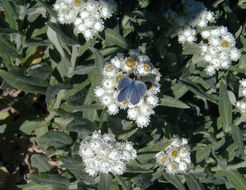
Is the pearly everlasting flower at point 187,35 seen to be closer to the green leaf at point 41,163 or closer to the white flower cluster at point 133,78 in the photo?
the white flower cluster at point 133,78

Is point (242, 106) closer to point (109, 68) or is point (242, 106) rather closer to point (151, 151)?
point (151, 151)

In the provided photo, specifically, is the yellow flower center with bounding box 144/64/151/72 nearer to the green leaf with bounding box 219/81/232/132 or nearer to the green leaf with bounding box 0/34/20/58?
the green leaf with bounding box 219/81/232/132

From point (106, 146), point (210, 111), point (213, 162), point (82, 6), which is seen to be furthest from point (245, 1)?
point (106, 146)

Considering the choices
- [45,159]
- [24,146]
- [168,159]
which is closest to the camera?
[168,159]

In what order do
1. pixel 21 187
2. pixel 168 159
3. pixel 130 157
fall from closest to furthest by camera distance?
1. pixel 130 157
2. pixel 168 159
3. pixel 21 187

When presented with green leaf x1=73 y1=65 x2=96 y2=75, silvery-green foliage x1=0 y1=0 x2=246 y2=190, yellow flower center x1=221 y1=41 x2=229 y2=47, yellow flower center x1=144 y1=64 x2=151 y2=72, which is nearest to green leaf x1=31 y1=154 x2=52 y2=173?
silvery-green foliage x1=0 y1=0 x2=246 y2=190

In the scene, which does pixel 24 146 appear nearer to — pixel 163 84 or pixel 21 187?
pixel 21 187

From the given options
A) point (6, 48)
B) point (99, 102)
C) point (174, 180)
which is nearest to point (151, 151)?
point (174, 180)
